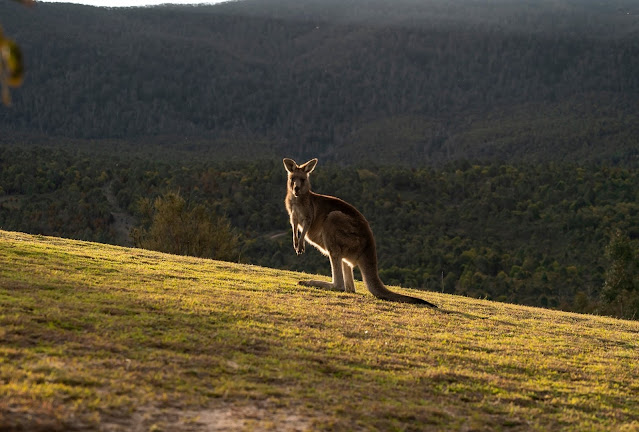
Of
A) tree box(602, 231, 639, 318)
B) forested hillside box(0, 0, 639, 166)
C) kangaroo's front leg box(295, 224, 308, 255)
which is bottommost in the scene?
tree box(602, 231, 639, 318)

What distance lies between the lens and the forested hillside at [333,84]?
284 feet

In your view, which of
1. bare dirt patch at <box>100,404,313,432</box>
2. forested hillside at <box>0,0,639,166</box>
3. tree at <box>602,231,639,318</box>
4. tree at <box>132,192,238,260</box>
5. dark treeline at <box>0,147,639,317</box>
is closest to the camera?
bare dirt patch at <box>100,404,313,432</box>

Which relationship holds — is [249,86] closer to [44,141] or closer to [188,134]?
[188,134]

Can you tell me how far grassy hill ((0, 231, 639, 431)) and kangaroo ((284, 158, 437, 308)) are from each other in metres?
0.41

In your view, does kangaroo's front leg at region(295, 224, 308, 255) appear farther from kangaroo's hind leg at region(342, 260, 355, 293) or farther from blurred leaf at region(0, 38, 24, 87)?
blurred leaf at region(0, 38, 24, 87)

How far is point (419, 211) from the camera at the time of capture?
47.8 m

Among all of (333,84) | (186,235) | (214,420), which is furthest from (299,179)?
(333,84)

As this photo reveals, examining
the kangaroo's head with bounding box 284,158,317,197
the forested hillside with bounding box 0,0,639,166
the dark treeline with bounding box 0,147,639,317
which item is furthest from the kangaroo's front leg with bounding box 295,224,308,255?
the forested hillside with bounding box 0,0,639,166

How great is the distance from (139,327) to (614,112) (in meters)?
86.2

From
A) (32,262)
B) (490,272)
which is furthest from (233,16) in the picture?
(32,262)

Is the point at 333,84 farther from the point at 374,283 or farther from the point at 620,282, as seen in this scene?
the point at 374,283

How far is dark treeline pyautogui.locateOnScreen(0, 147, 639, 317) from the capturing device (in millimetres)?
36438

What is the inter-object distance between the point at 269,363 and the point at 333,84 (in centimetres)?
11100

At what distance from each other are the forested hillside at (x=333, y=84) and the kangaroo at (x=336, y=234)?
196 ft
